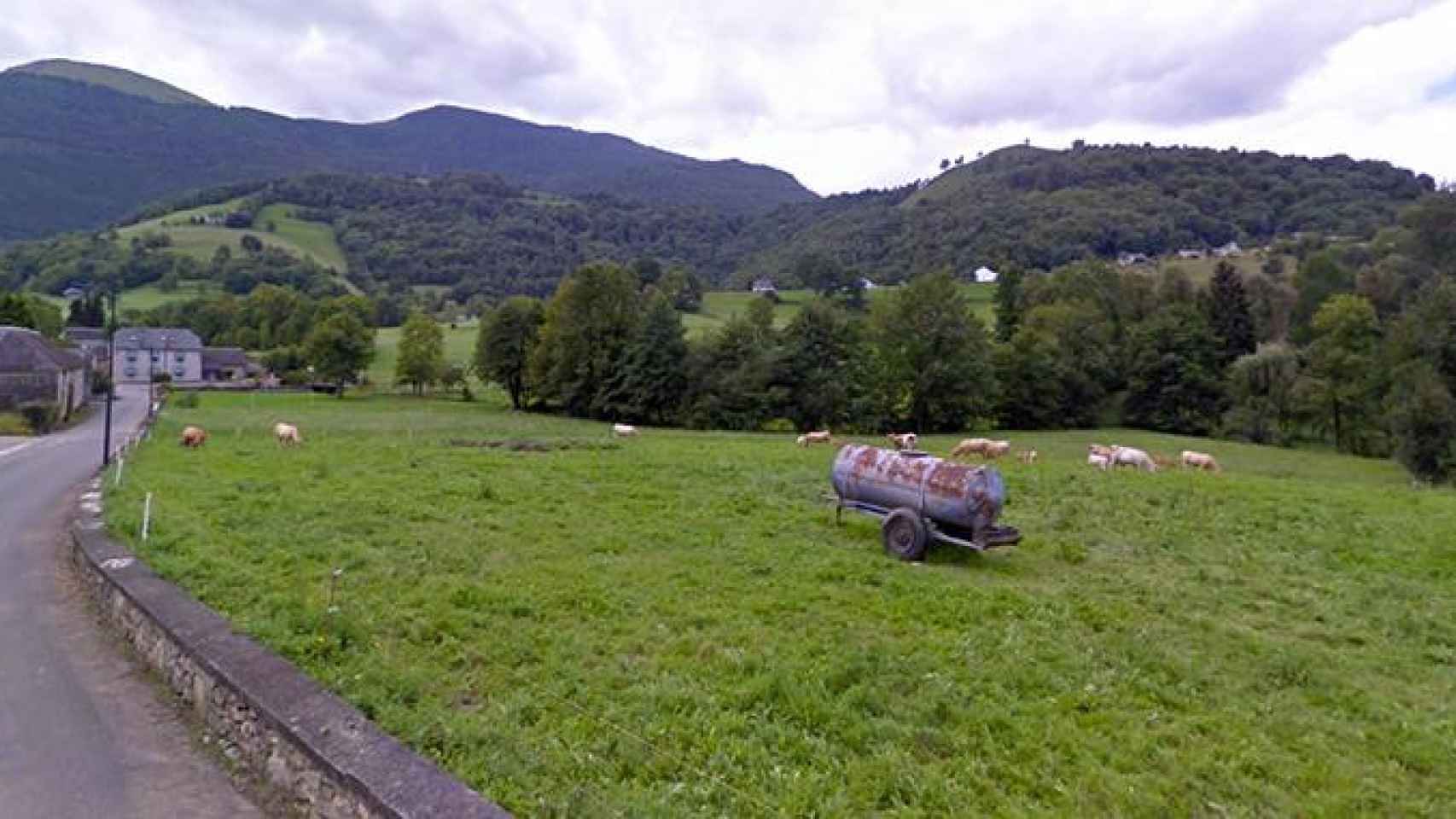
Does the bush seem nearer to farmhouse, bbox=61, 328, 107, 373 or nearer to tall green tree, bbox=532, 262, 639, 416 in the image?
farmhouse, bbox=61, 328, 107, 373

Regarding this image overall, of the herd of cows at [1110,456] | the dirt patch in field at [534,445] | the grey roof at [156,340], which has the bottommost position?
the dirt patch in field at [534,445]

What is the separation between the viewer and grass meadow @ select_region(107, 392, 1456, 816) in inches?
270

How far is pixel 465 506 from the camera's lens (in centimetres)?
1862

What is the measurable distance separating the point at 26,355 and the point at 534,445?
39.9 metres

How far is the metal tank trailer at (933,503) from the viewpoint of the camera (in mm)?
14555

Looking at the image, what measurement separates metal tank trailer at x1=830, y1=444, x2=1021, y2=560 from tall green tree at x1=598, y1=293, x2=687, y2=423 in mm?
49074

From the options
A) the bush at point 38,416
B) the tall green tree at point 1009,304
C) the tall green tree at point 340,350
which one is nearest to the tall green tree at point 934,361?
the tall green tree at point 1009,304

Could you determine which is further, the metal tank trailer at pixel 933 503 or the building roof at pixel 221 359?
the building roof at pixel 221 359

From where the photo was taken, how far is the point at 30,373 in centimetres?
5241

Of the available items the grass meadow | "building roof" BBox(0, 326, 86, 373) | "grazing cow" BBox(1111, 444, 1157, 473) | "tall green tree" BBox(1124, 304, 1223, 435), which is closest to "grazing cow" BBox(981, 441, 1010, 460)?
"grazing cow" BBox(1111, 444, 1157, 473)

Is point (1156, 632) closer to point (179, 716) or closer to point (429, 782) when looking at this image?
point (429, 782)

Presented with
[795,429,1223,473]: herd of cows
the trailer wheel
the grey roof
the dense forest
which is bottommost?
the trailer wheel

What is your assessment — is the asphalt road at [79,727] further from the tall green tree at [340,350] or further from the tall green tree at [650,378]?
the tall green tree at [340,350]

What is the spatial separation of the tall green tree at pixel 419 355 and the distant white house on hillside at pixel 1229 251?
101547 mm
